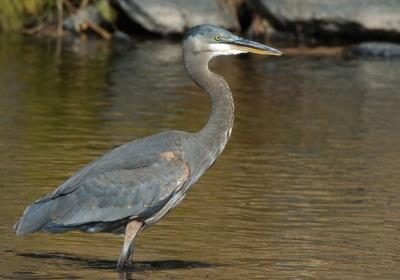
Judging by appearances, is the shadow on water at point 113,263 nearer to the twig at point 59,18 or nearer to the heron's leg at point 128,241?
the heron's leg at point 128,241

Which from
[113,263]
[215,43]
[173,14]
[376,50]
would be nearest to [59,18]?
[173,14]

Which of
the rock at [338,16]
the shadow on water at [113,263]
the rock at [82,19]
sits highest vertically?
the shadow on water at [113,263]

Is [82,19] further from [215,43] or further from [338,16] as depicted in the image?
[215,43]

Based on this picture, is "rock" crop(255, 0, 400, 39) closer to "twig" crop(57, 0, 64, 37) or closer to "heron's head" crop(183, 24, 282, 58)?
"twig" crop(57, 0, 64, 37)

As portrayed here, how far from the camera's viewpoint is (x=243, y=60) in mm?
25328

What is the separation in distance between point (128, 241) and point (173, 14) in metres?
19.4

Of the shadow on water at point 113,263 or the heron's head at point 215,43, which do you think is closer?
the shadow on water at point 113,263

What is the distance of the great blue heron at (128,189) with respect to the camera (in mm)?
8961

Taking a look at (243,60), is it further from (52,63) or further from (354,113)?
(354,113)

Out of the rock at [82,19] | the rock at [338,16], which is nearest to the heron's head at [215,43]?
the rock at [338,16]

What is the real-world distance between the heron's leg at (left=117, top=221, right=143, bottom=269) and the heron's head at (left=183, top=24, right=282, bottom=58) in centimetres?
138

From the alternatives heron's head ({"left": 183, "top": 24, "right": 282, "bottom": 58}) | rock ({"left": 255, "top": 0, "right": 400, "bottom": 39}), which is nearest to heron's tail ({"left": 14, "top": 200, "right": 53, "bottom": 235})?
heron's head ({"left": 183, "top": 24, "right": 282, "bottom": 58})

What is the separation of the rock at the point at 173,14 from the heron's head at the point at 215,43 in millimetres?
18294

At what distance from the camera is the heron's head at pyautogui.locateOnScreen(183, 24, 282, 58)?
31.2ft
